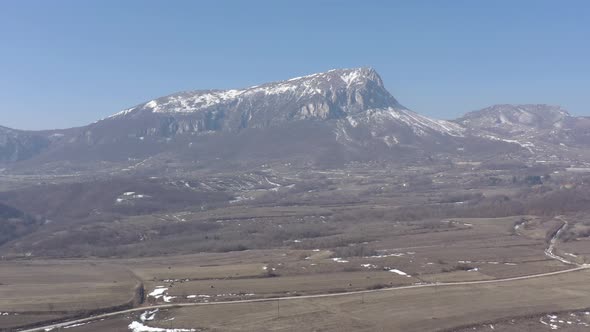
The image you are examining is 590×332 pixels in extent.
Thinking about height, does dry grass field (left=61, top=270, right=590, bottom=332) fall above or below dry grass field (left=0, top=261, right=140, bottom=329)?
below

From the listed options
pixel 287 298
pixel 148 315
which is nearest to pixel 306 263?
pixel 287 298

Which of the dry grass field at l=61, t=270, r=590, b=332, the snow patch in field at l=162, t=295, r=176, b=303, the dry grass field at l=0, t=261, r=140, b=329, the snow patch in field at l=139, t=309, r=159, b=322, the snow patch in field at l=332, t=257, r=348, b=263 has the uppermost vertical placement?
the dry grass field at l=0, t=261, r=140, b=329

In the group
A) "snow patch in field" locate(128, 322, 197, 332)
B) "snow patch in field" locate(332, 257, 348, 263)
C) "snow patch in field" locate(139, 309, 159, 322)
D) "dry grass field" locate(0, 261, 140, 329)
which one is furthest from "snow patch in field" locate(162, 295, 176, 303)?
"snow patch in field" locate(332, 257, 348, 263)

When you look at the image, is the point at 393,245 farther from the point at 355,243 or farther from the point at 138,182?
the point at 138,182

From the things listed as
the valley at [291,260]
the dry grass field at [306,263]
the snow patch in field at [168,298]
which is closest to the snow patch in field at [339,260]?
the dry grass field at [306,263]

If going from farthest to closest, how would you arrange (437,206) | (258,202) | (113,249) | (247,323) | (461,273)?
(258,202) < (437,206) < (113,249) < (461,273) < (247,323)

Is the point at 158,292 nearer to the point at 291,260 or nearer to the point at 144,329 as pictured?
the point at 144,329

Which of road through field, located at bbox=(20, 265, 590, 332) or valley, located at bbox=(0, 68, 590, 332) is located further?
valley, located at bbox=(0, 68, 590, 332)

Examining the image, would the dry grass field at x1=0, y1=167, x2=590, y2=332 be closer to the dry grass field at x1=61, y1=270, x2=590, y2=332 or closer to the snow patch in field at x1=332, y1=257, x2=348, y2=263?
the dry grass field at x1=61, y1=270, x2=590, y2=332

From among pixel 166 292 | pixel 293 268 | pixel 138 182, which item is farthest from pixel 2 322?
pixel 138 182

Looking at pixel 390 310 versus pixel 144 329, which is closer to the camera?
pixel 144 329

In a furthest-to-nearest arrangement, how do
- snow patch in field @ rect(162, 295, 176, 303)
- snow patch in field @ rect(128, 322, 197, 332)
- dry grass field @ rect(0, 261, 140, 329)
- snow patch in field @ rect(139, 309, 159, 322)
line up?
1. snow patch in field @ rect(162, 295, 176, 303)
2. dry grass field @ rect(0, 261, 140, 329)
3. snow patch in field @ rect(139, 309, 159, 322)
4. snow patch in field @ rect(128, 322, 197, 332)
